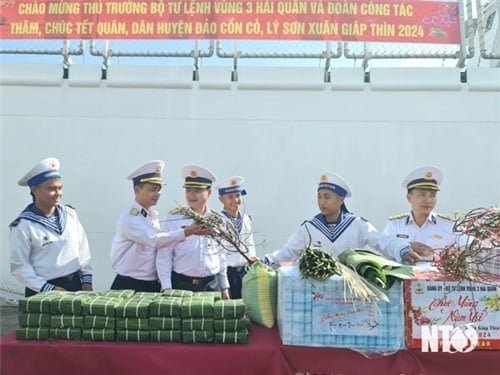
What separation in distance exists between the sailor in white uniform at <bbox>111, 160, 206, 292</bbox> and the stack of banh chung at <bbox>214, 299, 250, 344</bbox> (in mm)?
877

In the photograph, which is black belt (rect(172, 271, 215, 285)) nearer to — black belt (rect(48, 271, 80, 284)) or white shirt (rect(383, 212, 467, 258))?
black belt (rect(48, 271, 80, 284))

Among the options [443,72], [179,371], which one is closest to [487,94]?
[443,72]

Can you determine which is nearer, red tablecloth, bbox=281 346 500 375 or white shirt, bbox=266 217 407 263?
red tablecloth, bbox=281 346 500 375

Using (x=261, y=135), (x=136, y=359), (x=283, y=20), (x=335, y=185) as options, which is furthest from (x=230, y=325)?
(x=283, y=20)

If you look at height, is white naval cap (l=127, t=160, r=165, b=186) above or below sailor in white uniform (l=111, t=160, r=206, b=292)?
above

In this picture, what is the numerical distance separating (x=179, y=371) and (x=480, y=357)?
1207 mm

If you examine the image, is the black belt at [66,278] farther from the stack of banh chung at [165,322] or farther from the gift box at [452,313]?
the gift box at [452,313]

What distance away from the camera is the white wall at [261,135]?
168 inches

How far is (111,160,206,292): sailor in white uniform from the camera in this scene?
2.45m

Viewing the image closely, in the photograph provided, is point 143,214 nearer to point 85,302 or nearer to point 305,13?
→ point 85,302

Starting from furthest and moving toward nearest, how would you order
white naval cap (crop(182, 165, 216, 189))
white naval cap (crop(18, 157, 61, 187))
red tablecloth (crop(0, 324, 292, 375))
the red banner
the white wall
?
1. the red banner
2. the white wall
3. white naval cap (crop(182, 165, 216, 189))
4. white naval cap (crop(18, 157, 61, 187))
5. red tablecloth (crop(0, 324, 292, 375))

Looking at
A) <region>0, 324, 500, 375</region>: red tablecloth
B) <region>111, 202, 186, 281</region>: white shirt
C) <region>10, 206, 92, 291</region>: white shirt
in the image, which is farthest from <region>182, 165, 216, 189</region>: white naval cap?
<region>0, 324, 500, 375</region>: red tablecloth

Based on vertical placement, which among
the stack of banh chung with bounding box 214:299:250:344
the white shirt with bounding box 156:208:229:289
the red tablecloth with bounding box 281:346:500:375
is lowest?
the red tablecloth with bounding box 281:346:500:375

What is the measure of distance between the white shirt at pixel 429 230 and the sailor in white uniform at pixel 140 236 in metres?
1.89
